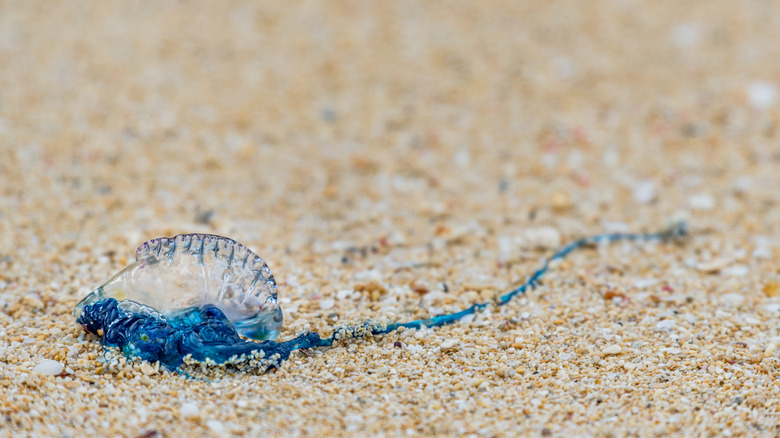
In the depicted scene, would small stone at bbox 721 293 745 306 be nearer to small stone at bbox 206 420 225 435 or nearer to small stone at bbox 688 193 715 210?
small stone at bbox 688 193 715 210

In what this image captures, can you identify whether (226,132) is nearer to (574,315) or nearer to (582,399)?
(574,315)

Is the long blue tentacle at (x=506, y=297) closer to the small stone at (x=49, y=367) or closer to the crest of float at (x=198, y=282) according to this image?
the crest of float at (x=198, y=282)

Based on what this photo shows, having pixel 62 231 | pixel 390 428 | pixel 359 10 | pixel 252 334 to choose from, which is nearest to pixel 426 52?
pixel 359 10

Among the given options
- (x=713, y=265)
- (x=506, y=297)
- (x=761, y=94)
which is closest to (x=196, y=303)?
(x=506, y=297)

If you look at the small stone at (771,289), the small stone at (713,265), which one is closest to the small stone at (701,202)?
the small stone at (713,265)

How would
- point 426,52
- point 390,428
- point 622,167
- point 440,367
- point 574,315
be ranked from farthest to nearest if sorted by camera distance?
point 426,52, point 622,167, point 574,315, point 440,367, point 390,428

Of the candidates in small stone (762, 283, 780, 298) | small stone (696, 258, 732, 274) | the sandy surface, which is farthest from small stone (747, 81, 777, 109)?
small stone (762, 283, 780, 298)
